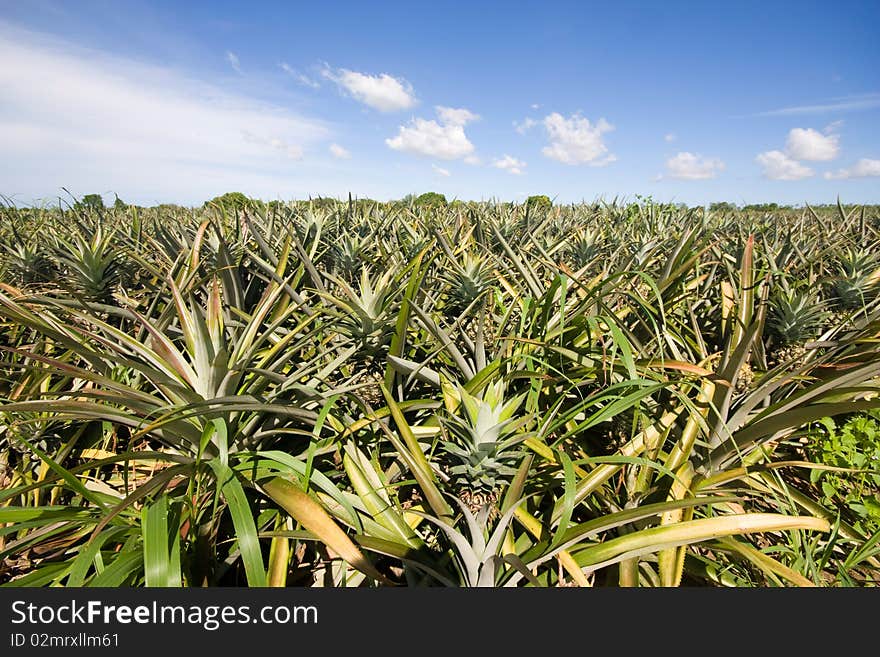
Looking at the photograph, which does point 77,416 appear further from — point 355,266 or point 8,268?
point 8,268

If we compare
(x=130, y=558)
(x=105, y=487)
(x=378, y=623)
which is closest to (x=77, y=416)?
(x=130, y=558)

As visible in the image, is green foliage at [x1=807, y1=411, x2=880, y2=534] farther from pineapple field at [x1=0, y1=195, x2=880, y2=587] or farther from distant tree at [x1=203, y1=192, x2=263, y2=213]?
distant tree at [x1=203, y1=192, x2=263, y2=213]

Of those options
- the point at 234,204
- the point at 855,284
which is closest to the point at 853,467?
the point at 855,284

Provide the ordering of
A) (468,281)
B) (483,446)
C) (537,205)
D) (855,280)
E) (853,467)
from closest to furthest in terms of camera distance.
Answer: (483,446) < (853,467) < (468,281) < (855,280) < (537,205)

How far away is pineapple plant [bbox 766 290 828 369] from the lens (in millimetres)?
2117

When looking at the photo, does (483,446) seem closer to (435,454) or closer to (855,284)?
(435,454)

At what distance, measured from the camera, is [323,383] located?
5.63 ft

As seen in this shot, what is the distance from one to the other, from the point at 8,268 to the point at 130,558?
132 inches

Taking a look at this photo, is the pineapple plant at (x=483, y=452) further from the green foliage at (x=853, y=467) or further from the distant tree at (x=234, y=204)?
the distant tree at (x=234, y=204)

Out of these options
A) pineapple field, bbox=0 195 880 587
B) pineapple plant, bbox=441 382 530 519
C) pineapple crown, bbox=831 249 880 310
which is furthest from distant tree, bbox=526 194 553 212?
pineapple plant, bbox=441 382 530 519

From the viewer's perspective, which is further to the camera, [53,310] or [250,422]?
[53,310]

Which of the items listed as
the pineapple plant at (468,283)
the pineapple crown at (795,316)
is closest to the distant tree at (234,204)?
the pineapple plant at (468,283)

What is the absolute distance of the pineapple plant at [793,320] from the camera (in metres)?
2.12

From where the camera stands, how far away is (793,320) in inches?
84.0
